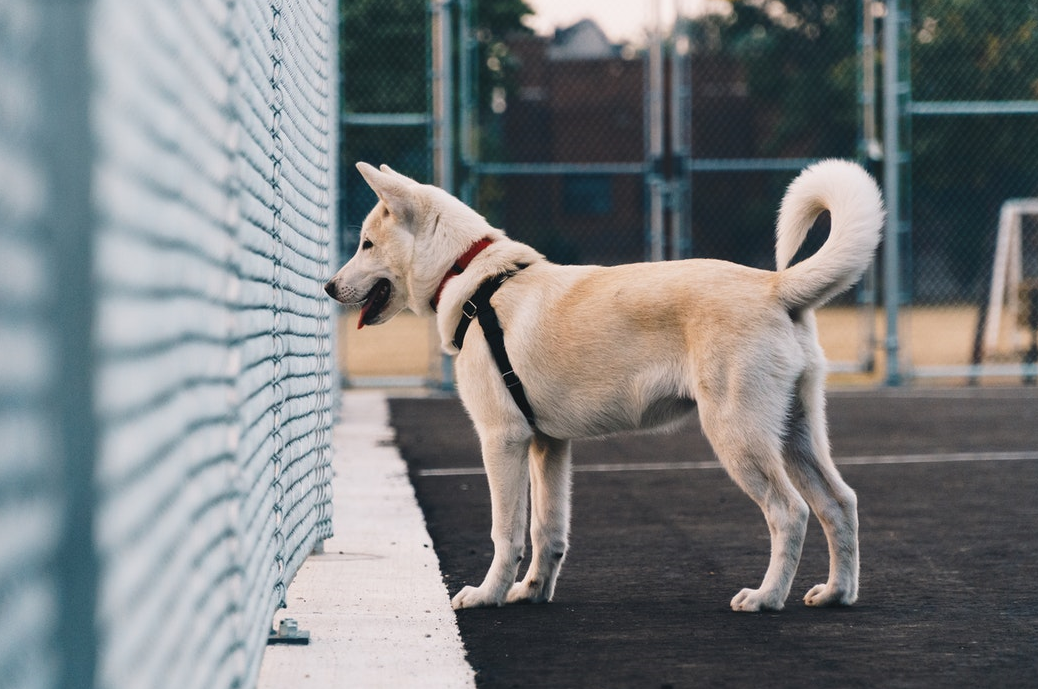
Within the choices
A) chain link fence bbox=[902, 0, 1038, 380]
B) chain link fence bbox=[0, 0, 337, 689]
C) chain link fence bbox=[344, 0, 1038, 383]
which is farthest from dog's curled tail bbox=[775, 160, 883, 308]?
chain link fence bbox=[902, 0, 1038, 380]

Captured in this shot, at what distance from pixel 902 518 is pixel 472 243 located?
283 centimetres

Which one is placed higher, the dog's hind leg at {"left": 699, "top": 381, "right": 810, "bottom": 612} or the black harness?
the black harness

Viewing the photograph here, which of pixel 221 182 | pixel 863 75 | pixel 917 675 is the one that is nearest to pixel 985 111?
pixel 863 75

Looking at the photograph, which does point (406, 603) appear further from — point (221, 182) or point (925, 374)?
point (925, 374)

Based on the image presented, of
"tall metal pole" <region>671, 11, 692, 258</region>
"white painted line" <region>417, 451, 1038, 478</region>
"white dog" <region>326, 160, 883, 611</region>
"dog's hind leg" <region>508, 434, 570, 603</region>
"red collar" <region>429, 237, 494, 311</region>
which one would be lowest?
"white painted line" <region>417, 451, 1038, 478</region>

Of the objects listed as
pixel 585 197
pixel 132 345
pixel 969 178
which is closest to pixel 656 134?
pixel 585 197

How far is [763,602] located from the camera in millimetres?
4324

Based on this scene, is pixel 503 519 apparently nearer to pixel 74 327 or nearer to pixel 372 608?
pixel 372 608

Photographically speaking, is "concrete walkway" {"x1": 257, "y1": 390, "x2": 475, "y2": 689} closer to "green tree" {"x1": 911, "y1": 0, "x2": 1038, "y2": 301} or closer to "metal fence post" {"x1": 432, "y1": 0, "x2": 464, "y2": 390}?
"metal fence post" {"x1": 432, "y1": 0, "x2": 464, "y2": 390}

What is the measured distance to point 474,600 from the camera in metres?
4.44

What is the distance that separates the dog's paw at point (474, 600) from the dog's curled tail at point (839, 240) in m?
1.37

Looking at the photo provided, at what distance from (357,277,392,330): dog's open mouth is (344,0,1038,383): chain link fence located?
2826 millimetres

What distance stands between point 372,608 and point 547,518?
0.70 metres

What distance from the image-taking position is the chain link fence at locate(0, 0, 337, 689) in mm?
1557
